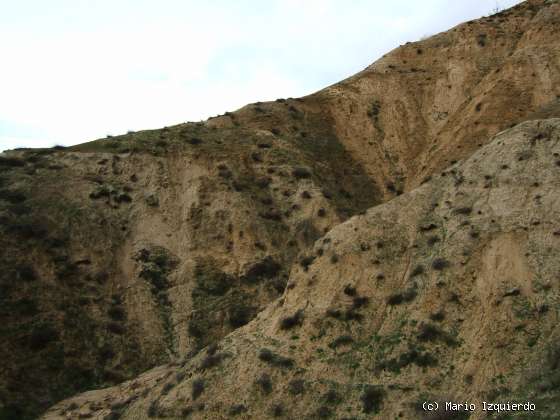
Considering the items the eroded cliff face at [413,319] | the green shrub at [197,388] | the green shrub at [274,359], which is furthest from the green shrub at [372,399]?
the green shrub at [197,388]

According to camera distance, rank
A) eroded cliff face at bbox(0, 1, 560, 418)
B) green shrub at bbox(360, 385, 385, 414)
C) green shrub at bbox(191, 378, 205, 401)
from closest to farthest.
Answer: green shrub at bbox(360, 385, 385, 414), eroded cliff face at bbox(0, 1, 560, 418), green shrub at bbox(191, 378, 205, 401)

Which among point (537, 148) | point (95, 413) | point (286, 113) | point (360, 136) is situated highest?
point (286, 113)

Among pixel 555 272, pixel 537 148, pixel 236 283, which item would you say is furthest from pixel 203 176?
pixel 555 272

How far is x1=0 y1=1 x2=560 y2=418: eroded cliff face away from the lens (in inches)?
790

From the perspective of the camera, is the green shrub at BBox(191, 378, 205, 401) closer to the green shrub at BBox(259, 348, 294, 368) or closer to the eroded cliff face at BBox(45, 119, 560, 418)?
the eroded cliff face at BBox(45, 119, 560, 418)

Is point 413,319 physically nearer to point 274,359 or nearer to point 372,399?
point 372,399

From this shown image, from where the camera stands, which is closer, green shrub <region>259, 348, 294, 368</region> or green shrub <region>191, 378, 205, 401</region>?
green shrub <region>259, 348, 294, 368</region>

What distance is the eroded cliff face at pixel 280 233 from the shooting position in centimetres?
2008

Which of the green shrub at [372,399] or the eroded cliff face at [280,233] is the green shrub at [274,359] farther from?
the green shrub at [372,399]

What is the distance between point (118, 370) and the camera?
27172mm

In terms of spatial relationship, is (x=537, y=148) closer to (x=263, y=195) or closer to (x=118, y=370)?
(x=263, y=195)

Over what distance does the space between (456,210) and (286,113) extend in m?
22.3

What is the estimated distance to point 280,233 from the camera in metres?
33.7

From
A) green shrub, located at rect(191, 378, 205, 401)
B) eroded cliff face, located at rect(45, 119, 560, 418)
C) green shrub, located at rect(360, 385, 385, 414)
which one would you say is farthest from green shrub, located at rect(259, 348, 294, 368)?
green shrub, located at rect(360, 385, 385, 414)
